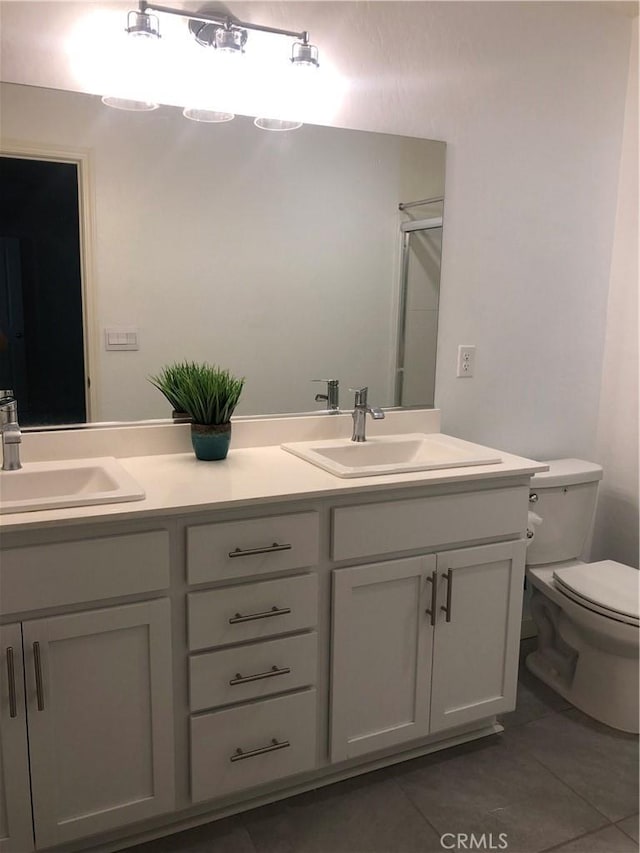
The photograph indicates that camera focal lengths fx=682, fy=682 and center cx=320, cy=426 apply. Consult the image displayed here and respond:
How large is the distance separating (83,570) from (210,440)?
55 centimetres

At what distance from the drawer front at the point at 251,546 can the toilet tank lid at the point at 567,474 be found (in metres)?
1.02

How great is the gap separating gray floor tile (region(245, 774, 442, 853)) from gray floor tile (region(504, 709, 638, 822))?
47 cm

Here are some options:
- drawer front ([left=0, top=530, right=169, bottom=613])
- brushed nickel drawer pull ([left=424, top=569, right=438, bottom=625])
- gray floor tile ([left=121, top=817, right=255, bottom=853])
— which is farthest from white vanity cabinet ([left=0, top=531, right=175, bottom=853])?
brushed nickel drawer pull ([left=424, top=569, right=438, bottom=625])

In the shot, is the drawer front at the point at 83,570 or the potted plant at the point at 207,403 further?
the potted plant at the point at 207,403

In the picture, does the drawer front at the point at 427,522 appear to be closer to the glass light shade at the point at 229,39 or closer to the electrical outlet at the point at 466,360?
the electrical outlet at the point at 466,360


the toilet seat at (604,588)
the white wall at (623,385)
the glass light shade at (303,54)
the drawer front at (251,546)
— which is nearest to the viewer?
the drawer front at (251,546)

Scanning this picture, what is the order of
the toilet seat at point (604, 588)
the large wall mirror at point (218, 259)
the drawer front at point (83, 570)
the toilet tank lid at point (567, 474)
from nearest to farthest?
the drawer front at point (83, 570) < the large wall mirror at point (218, 259) < the toilet seat at point (604, 588) < the toilet tank lid at point (567, 474)

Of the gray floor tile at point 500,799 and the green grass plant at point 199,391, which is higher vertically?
the green grass plant at point 199,391

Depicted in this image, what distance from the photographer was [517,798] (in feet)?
5.99

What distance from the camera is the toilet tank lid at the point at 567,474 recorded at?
7.72ft

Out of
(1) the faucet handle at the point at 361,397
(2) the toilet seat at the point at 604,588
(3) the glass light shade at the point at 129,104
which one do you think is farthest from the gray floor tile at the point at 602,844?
(3) the glass light shade at the point at 129,104

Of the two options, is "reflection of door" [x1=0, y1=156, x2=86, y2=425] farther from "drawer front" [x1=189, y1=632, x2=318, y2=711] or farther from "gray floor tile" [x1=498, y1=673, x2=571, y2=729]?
"gray floor tile" [x1=498, y1=673, x2=571, y2=729]

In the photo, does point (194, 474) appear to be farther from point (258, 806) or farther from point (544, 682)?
point (544, 682)

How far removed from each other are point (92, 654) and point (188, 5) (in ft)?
5.37
